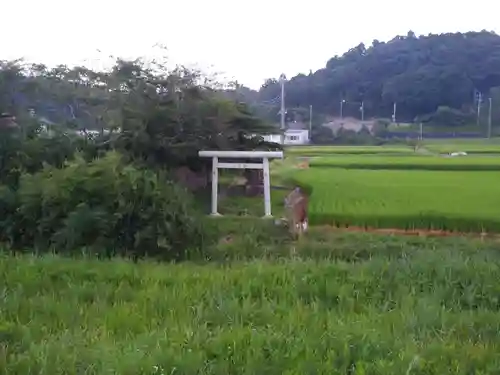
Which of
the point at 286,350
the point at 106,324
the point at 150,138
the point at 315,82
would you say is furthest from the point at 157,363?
the point at 315,82

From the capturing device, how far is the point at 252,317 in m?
4.04

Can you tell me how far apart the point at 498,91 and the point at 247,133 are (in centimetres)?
3109

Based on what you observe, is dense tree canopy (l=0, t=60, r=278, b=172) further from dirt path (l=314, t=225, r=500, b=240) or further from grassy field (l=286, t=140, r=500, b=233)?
dirt path (l=314, t=225, r=500, b=240)

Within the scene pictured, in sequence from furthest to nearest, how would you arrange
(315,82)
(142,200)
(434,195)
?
(315,82) < (434,195) < (142,200)

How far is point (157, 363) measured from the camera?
3059mm

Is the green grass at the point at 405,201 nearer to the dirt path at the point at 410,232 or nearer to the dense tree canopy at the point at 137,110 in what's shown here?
the dirt path at the point at 410,232

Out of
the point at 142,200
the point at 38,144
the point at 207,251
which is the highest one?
the point at 38,144

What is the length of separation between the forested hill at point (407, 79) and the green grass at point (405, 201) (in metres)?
25.5

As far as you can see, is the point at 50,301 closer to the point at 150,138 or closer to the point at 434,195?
the point at 150,138

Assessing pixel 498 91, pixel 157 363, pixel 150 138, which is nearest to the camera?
pixel 157 363

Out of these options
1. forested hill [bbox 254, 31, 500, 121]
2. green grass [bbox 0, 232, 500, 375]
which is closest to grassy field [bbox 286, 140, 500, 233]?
green grass [bbox 0, 232, 500, 375]

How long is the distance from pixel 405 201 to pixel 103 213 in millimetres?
4492

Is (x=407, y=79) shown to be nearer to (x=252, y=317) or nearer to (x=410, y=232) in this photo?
(x=410, y=232)

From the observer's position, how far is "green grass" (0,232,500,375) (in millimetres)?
3141
